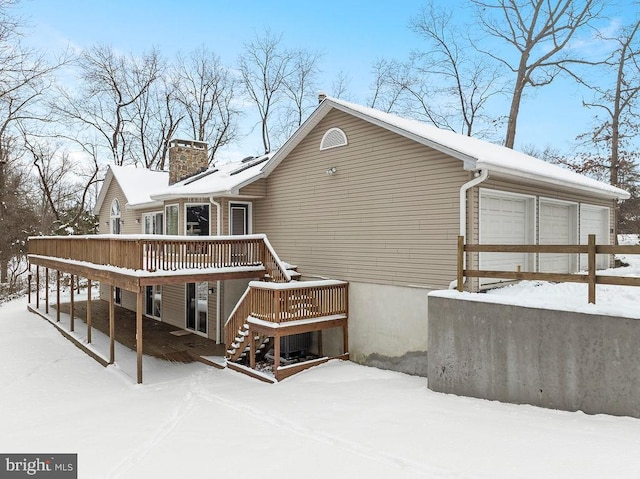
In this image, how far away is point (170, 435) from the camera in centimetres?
655

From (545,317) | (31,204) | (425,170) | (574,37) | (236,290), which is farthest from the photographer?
(31,204)

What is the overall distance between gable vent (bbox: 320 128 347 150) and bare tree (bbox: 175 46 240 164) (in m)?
23.1

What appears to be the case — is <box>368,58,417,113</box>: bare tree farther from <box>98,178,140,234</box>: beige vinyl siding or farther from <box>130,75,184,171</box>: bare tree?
<box>98,178,140,234</box>: beige vinyl siding

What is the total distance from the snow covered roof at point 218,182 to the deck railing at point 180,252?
1794mm

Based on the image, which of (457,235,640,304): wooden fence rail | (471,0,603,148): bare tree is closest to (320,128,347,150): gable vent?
(457,235,640,304): wooden fence rail

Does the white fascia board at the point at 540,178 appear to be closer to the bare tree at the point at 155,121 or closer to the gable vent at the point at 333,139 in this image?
the gable vent at the point at 333,139

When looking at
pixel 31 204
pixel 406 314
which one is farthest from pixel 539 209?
pixel 31 204

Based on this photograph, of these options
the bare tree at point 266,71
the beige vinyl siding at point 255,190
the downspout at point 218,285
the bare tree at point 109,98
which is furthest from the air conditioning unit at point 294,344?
the bare tree at point 109,98

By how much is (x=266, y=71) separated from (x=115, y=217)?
17.2 meters

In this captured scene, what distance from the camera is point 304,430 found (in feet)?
21.0

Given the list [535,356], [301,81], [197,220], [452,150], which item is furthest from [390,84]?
[535,356]

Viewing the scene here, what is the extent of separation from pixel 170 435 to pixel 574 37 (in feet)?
76.8

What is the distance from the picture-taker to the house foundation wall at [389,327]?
29.8 feet

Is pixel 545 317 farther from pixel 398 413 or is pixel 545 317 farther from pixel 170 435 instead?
pixel 170 435
